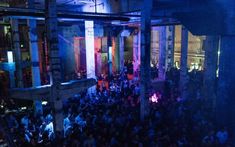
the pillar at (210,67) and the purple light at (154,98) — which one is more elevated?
the pillar at (210,67)

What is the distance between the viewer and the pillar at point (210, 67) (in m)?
15.6

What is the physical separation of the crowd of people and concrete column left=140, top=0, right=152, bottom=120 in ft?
1.89

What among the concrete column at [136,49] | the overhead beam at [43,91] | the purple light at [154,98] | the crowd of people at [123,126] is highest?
the concrete column at [136,49]

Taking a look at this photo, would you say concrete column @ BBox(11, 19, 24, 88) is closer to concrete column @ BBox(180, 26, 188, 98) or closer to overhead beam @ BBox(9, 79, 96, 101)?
overhead beam @ BBox(9, 79, 96, 101)

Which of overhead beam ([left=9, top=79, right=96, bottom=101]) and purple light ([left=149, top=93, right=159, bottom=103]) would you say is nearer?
overhead beam ([left=9, top=79, right=96, bottom=101])

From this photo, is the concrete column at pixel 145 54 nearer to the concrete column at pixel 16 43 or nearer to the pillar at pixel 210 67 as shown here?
the pillar at pixel 210 67

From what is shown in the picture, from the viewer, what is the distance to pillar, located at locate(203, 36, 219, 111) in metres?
15.6

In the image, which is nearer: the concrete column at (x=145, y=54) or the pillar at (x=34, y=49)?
the concrete column at (x=145, y=54)

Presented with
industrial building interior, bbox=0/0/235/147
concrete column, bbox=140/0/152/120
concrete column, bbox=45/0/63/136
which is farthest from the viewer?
concrete column, bbox=140/0/152/120

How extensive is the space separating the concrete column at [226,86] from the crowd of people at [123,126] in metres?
0.65

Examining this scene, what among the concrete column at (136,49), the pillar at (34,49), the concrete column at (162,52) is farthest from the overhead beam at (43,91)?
the concrete column at (136,49)

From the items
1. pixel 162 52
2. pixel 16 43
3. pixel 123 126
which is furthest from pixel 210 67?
pixel 16 43

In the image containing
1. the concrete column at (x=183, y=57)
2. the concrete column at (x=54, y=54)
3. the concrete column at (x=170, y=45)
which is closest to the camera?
the concrete column at (x=54, y=54)

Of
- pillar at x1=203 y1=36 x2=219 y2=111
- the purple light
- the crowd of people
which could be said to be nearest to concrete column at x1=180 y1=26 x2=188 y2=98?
pillar at x1=203 y1=36 x2=219 y2=111
